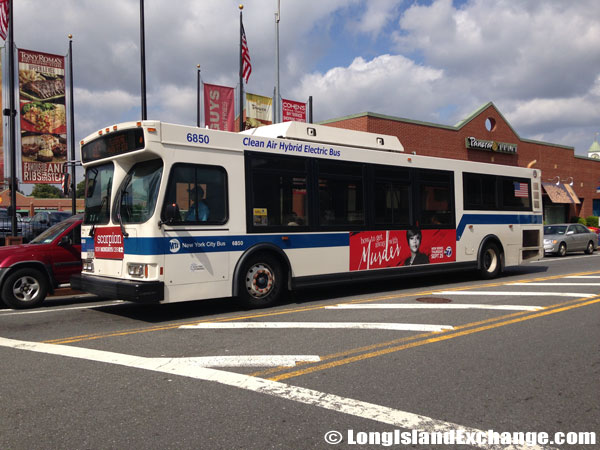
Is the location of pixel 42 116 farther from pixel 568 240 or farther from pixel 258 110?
pixel 568 240

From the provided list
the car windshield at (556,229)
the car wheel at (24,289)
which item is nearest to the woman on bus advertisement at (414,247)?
the car wheel at (24,289)

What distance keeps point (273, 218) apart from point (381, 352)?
393 cm

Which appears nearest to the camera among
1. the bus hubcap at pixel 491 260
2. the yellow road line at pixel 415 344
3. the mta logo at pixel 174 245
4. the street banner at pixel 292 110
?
the yellow road line at pixel 415 344

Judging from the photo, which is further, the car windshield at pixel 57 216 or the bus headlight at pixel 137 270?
the car windshield at pixel 57 216

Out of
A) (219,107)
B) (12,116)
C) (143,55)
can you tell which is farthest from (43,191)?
(12,116)

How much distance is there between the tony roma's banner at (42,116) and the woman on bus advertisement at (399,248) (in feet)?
36.4

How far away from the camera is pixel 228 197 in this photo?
8.60 m

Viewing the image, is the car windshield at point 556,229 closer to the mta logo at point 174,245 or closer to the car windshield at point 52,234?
the mta logo at point 174,245

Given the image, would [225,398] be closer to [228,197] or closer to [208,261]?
[208,261]

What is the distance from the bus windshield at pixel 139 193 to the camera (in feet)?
25.8

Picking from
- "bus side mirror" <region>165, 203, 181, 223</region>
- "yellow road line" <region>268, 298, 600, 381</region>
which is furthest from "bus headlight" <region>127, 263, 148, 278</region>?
"yellow road line" <region>268, 298, 600, 381</region>

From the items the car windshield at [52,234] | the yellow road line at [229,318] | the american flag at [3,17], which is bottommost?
the yellow road line at [229,318]

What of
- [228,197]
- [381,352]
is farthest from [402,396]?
[228,197]

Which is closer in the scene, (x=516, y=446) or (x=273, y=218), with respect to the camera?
(x=516, y=446)
